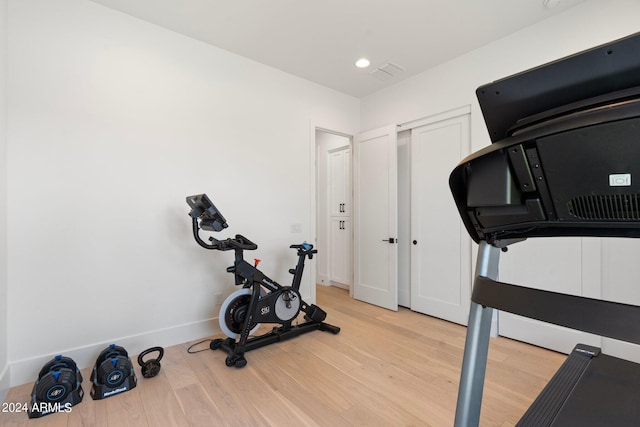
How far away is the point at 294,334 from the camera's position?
2.98 meters

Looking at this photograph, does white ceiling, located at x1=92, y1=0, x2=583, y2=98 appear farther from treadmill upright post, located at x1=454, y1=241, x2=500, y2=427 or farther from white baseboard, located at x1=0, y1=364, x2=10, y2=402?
white baseboard, located at x1=0, y1=364, x2=10, y2=402

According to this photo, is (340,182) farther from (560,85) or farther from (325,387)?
(560,85)

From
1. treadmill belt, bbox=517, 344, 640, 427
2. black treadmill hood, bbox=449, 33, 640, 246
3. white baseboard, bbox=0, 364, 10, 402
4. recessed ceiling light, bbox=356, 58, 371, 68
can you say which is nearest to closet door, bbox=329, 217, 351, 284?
recessed ceiling light, bbox=356, 58, 371, 68

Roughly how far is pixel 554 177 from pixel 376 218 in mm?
3434

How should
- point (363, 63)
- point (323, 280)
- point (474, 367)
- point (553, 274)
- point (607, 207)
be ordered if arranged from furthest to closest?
point (323, 280)
point (363, 63)
point (553, 274)
point (474, 367)
point (607, 207)

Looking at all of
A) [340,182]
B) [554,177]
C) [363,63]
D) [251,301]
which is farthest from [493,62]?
[251,301]

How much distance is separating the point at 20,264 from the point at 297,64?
3138mm

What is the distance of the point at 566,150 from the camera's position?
2.05 ft

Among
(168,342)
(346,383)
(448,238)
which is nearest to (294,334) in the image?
(346,383)

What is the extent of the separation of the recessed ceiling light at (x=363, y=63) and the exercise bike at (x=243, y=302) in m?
2.32

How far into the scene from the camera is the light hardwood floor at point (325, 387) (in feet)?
6.00

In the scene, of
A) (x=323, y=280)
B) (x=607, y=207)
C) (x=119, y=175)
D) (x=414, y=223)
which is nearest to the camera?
(x=607, y=207)

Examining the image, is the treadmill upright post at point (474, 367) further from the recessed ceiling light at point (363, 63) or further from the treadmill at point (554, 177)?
the recessed ceiling light at point (363, 63)

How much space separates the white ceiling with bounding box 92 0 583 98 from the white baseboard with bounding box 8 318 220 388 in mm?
2853
